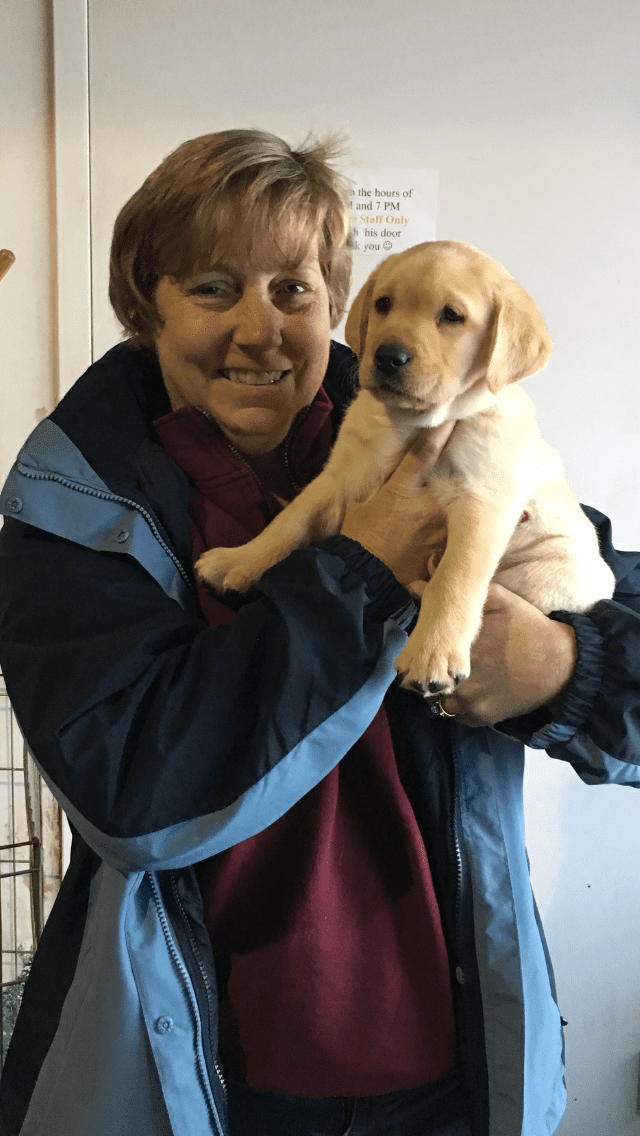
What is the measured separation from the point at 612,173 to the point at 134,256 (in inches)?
58.6

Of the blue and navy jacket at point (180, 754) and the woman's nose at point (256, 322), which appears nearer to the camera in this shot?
the blue and navy jacket at point (180, 754)

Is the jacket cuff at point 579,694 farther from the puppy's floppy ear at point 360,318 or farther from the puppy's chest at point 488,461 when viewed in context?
the puppy's floppy ear at point 360,318

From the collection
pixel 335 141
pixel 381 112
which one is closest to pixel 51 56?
pixel 381 112

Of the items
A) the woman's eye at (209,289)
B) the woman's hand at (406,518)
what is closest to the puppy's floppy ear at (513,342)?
the woman's hand at (406,518)

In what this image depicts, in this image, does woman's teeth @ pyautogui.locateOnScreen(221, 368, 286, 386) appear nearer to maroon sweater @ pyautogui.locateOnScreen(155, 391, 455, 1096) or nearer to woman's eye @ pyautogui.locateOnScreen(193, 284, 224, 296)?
woman's eye @ pyautogui.locateOnScreen(193, 284, 224, 296)

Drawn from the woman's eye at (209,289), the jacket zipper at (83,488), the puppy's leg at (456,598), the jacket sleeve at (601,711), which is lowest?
the jacket sleeve at (601,711)

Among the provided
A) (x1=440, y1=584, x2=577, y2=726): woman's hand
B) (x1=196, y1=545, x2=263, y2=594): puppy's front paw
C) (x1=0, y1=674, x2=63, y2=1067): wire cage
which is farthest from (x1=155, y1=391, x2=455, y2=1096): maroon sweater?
(x1=0, y1=674, x2=63, y2=1067): wire cage

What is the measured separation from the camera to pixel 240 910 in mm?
1024

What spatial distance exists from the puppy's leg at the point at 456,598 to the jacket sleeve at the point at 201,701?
0.05 meters

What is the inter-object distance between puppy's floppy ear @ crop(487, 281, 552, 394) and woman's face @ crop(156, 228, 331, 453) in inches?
10.5

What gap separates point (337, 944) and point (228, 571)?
0.48 m

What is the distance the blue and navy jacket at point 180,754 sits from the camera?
0.86 metres

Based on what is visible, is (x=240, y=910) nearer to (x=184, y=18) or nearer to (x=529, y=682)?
(x=529, y=682)

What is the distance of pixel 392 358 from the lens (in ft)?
3.24
